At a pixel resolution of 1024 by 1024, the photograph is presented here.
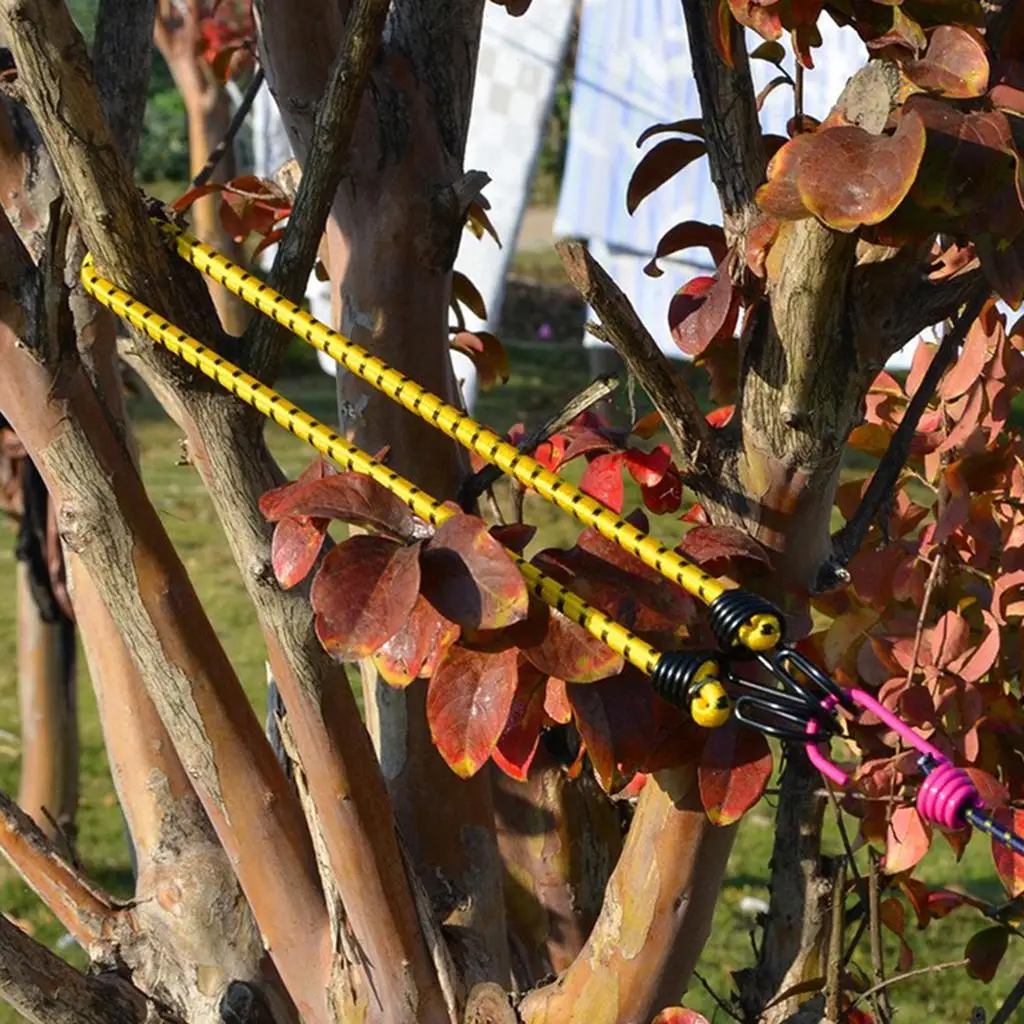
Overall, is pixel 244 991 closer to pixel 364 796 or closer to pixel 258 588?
pixel 364 796

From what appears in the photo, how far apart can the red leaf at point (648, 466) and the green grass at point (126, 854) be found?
653 millimetres

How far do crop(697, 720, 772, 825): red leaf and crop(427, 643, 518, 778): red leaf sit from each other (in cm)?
16

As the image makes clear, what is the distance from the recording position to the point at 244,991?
149 cm

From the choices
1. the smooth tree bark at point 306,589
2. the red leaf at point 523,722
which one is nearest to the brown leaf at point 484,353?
the smooth tree bark at point 306,589

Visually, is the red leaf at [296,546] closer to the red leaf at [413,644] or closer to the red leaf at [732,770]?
the red leaf at [413,644]

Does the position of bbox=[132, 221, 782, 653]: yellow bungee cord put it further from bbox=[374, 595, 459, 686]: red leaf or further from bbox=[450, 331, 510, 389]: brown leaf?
bbox=[450, 331, 510, 389]: brown leaf

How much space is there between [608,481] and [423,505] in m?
0.27

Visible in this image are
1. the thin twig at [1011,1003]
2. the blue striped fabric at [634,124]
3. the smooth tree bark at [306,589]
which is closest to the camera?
the smooth tree bark at [306,589]

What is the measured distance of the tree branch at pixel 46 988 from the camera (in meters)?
1.26

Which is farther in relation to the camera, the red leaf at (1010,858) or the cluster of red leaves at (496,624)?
the red leaf at (1010,858)

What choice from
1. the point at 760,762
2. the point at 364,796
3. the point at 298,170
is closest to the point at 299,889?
the point at 364,796

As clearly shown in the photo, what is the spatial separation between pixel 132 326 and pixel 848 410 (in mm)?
551

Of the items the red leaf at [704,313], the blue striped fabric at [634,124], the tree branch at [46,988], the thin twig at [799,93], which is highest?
the blue striped fabric at [634,124]

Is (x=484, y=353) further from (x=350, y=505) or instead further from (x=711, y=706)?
(x=711, y=706)
